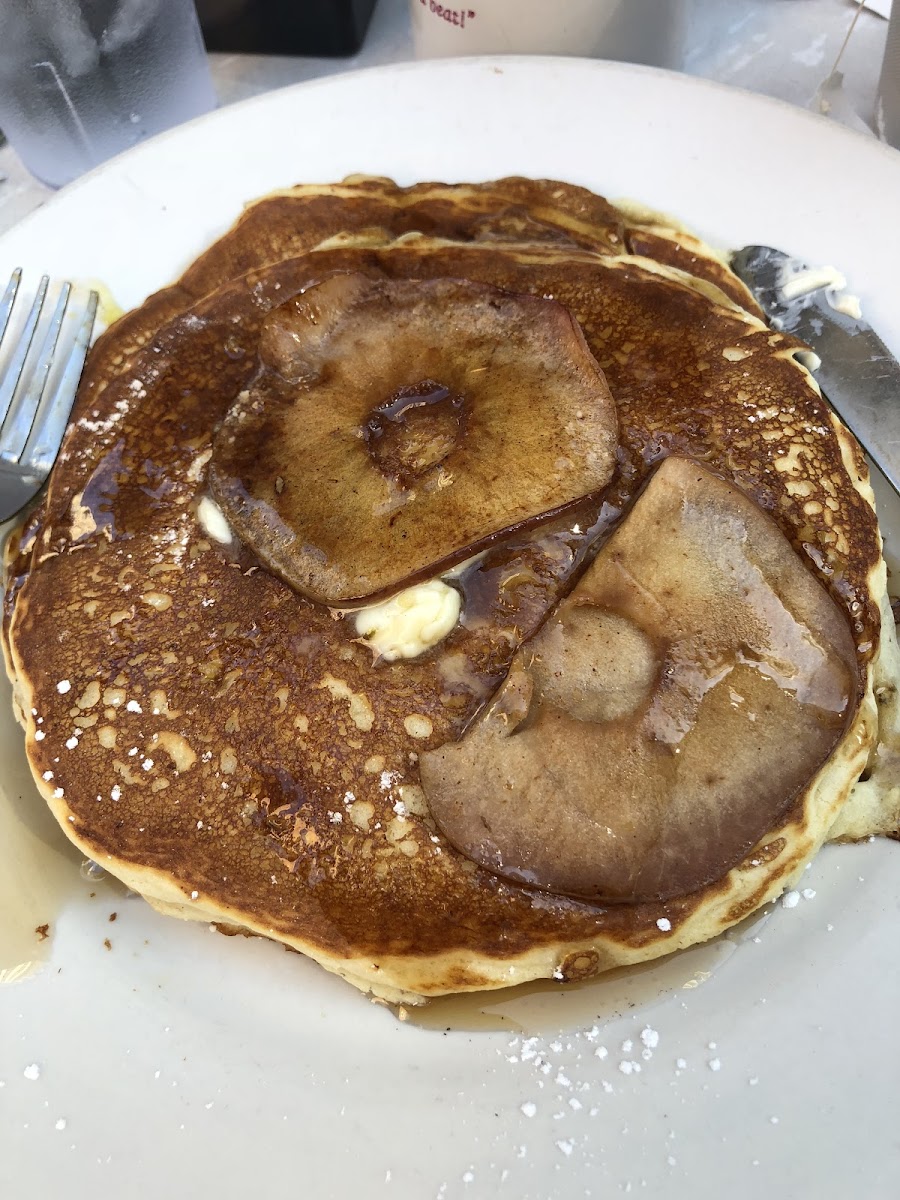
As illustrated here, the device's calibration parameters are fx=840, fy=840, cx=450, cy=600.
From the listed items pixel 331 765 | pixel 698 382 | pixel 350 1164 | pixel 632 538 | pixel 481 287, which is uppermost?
pixel 481 287

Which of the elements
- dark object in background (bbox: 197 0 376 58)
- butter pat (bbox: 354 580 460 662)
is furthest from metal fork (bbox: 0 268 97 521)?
dark object in background (bbox: 197 0 376 58)

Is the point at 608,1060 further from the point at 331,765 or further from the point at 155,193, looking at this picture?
the point at 155,193

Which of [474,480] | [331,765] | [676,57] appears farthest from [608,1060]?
[676,57]

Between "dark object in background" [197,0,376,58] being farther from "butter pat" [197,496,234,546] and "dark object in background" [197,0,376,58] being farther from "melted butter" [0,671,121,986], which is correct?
"melted butter" [0,671,121,986]

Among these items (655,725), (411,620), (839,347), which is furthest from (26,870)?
(839,347)

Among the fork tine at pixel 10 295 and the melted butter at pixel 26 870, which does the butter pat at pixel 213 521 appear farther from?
the fork tine at pixel 10 295

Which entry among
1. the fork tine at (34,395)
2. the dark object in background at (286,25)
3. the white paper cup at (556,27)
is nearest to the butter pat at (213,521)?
the fork tine at (34,395)

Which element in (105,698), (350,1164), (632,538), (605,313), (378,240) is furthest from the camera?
(378,240)
